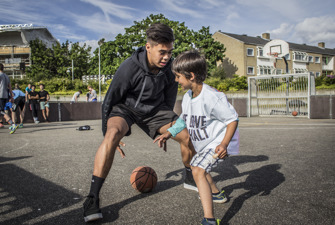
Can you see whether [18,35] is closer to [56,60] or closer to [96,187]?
[56,60]

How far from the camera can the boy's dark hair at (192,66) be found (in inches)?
101

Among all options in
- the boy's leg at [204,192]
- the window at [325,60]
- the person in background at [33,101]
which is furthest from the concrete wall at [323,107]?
the window at [325,60]

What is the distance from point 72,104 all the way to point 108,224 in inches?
686

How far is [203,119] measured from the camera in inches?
101

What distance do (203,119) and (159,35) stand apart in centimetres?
105

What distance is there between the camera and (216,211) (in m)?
2.68

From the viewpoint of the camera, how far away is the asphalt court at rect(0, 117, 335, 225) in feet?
8.30

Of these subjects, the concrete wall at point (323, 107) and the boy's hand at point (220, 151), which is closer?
the boy's hand at point (220, 151)

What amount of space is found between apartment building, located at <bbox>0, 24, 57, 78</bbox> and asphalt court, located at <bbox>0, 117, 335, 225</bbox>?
61.0 metres

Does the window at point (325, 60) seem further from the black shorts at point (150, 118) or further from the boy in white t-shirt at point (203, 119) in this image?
the boy in white t-shirt at point (203, 119)

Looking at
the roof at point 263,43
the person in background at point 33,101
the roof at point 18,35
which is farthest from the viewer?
the roof at point 18,35

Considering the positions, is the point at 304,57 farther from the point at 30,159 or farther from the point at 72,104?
the point at 30,159

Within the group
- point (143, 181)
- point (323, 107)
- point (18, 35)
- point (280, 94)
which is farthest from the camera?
point (18, 35)

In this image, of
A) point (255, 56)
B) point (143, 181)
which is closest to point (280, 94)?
point (143, 181)
